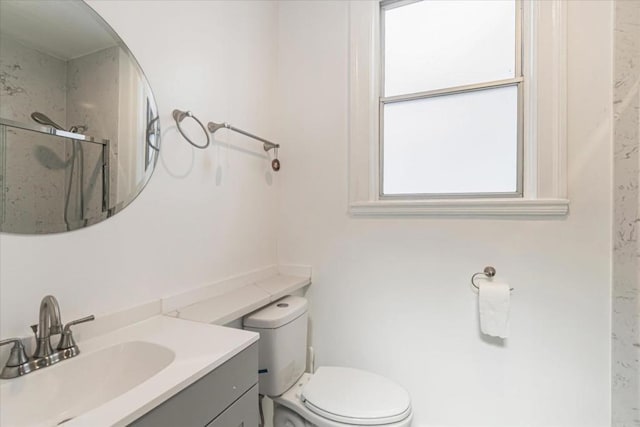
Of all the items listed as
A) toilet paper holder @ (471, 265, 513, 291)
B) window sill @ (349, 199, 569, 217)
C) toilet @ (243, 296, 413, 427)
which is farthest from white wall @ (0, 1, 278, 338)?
toilet paper holder @ (471, 265, 513, 291)

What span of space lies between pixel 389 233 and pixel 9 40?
153 cm

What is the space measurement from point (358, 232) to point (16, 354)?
1336 mm

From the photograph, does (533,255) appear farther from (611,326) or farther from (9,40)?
(9,40)

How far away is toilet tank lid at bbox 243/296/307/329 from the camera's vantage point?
4.23 ft

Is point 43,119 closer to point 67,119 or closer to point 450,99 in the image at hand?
point 67,119

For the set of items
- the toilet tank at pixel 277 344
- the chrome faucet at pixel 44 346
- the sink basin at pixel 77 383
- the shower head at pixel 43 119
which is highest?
the shower head at pixel 43 119

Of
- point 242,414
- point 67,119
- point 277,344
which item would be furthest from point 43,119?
point 277,344

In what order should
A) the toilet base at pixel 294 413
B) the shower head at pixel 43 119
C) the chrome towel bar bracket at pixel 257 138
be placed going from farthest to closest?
1. the chrome towel bar bracket at pixel 257 138
2. the toilet base at pixel 294 413
3. the shower head at pixel 43 119

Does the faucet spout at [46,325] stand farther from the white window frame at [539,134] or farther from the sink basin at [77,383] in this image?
the white window frame at [539,134]

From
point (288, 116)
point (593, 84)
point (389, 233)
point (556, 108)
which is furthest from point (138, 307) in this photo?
point (593, 84)

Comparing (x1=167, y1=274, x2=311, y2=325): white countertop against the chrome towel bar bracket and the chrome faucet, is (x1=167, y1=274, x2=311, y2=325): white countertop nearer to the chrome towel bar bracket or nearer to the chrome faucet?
the chrome faucet

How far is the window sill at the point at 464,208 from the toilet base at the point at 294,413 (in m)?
0.90

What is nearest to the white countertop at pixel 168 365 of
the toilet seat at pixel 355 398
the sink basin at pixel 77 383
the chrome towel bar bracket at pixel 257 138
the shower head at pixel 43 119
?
the sink basin at pixel 77 383

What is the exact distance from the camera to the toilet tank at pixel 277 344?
50.8 inches
